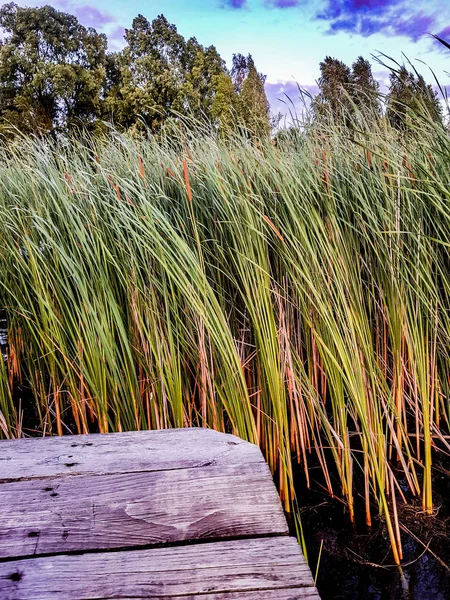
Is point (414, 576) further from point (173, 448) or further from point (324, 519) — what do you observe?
point (173, 448)

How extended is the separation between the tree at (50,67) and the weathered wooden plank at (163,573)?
25.7 metres

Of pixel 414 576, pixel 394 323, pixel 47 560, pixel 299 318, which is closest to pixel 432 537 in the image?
pixel 414 576

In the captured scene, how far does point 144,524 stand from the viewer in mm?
963

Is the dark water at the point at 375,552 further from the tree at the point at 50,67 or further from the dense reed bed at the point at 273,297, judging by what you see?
the tree at the point at 50,67

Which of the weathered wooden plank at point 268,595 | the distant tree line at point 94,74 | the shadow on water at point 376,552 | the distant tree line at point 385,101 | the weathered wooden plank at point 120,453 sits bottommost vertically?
the shadow on water at point 376,552

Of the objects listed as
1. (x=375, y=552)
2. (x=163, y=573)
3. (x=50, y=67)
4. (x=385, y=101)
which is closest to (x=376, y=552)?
(x=375, y=552)

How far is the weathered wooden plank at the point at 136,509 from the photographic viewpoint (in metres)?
0.93

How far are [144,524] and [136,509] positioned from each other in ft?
0.15

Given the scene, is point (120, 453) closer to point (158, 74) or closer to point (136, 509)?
point (136, 509)

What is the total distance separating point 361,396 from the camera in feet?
5.52

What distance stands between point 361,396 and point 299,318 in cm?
55

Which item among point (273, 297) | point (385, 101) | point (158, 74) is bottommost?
point (273, 297)

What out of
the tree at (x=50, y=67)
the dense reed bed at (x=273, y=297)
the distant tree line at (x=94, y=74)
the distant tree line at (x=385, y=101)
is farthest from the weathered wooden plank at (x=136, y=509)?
the tree at (x=50, y=67)

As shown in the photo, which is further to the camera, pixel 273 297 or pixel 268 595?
pixel 273 297
